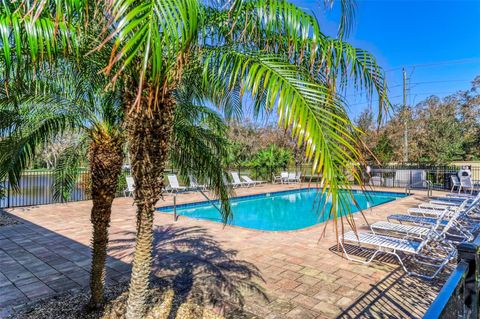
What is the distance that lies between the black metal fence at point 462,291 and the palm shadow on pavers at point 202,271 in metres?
2.64

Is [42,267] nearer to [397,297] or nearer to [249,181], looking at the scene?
[397,297]

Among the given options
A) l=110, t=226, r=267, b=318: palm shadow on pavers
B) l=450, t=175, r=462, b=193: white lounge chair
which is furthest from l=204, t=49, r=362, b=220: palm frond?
l=450, t=175, r=462, b=193: white lounge chair

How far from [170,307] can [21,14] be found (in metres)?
3.31

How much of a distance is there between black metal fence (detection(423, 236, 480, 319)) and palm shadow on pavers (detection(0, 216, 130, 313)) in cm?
438

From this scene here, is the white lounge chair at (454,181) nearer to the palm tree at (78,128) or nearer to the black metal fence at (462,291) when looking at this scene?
the black metal fence at (462,291)

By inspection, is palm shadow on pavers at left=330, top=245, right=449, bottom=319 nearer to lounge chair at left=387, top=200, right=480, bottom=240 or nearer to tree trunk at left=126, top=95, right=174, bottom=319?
lounge chair at left=387, top=200, right=480, bottom=240

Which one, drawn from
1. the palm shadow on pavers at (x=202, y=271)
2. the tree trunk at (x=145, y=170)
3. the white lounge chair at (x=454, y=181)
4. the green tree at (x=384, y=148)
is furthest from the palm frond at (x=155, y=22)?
the green tree at (x=384, y=148)

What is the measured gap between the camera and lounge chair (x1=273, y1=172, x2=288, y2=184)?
20734 mm

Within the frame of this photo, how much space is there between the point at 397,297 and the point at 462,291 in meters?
2.99

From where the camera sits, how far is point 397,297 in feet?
13.4

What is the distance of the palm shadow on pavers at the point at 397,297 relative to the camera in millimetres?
3666

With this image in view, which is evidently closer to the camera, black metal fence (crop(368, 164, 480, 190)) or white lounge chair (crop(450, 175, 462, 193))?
white lounge chair (crop(450, 175, 462, 193))

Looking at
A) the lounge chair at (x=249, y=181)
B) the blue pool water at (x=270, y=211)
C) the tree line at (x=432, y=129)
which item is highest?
the tree line at (x=432, y=129)

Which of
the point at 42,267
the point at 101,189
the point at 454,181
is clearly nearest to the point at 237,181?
the point at 454,181
